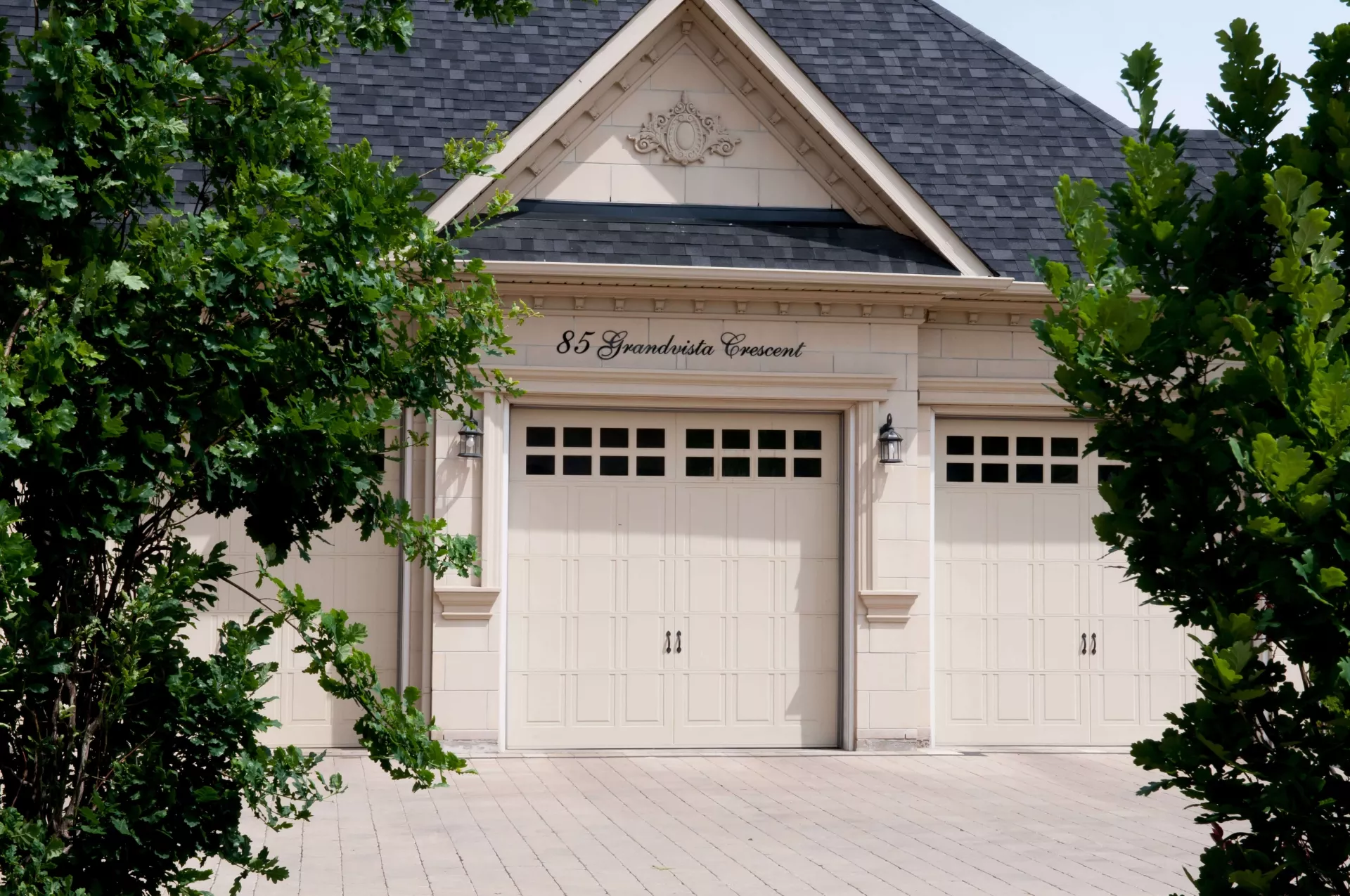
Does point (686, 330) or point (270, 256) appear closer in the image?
point (270, 256)

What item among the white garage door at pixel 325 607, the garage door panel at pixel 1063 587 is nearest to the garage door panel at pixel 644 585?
the white garage door at pixel 325 607

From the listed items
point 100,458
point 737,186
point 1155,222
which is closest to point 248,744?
point 100,458

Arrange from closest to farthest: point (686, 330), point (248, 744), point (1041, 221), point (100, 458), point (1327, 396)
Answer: point (1327, 396), point (100, 458), point (248, 744), point (686, 330), point (1041, 221)

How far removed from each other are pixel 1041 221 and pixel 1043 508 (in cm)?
274

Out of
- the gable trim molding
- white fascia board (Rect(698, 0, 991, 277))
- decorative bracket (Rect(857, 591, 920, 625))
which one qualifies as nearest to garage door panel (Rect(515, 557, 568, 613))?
decorative bracket (Rect(857, 591, 920, 625))

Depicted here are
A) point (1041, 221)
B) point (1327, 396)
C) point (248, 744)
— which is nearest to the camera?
point (1327, 396)

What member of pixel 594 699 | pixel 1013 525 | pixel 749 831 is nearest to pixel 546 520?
pixel 594 699

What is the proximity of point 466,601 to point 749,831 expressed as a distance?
4.19 m

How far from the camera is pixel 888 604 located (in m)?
13.9

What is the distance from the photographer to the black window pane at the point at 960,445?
1457 centimetres

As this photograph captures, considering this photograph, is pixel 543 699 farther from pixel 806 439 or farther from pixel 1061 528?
pixel 1061 528

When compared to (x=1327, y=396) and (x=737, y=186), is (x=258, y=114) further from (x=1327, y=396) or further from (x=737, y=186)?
(x=737, y=186)

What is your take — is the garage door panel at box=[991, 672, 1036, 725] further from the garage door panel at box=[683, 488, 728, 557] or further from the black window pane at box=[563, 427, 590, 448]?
the black window pane at box=[563, 427, 590, 448]

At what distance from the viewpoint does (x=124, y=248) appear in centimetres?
439
